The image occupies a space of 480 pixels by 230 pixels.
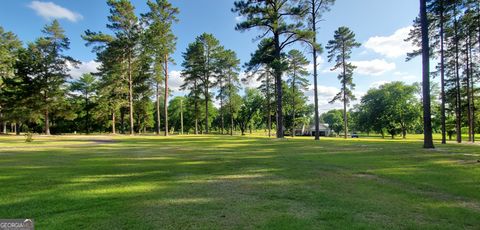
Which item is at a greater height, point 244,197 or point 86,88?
point 86,88

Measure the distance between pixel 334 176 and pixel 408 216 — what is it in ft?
11.8

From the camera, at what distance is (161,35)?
37.3 metres

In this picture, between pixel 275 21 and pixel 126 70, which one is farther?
pixel 126 70

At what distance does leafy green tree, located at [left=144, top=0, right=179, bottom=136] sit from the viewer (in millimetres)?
36219

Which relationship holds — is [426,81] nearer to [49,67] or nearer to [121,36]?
[121,36]

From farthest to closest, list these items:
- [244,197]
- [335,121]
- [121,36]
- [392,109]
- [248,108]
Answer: [335,121], [248,108], [392,109], [121,36], [244,197]

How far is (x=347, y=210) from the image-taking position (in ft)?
16.3

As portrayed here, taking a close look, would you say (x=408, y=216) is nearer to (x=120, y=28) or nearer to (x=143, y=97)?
(x=120, y=28)

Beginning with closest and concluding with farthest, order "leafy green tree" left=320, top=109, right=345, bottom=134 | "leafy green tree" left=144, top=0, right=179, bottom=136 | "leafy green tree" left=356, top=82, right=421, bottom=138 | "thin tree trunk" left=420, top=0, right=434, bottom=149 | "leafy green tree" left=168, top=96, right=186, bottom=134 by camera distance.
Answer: "thin tree trunk" left=420, top=0, right=434, bottom=149
"leafy green tree" left=144, top=0, right=179, bottom=136
"leafy green tree" left=356, top=82, right=421, bottom=138
"leafy green tree" left=168, top=96, right=186, bottom=134
"leafy green tree" left=320, top=109, right=345, bottom=134

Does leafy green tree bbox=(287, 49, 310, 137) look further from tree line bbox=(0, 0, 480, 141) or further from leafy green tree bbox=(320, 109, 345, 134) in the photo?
leafy green tree bbox=(320, 109, 345, 134)

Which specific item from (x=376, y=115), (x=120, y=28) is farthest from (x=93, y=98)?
(x=376, y=115)

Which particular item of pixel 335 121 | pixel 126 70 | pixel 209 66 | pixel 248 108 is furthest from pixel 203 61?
pixel 335 121

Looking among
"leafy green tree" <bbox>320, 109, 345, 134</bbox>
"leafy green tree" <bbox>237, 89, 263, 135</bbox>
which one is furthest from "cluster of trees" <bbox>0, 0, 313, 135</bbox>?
"leafy green tree" <bbox>320, 109, 345, 134</bbox>

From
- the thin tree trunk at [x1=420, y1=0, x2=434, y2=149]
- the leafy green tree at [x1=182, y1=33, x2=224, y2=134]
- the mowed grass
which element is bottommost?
the mowed grass
